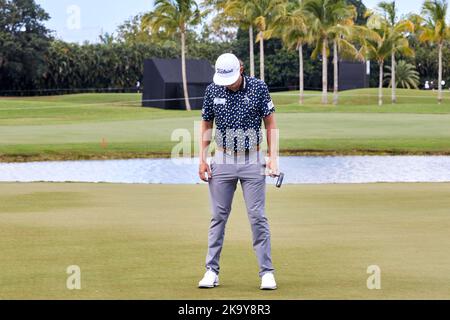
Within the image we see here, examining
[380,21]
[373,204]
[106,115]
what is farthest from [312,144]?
[380,21]

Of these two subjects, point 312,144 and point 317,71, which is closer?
point 312,144

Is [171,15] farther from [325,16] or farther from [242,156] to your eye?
[242,156]

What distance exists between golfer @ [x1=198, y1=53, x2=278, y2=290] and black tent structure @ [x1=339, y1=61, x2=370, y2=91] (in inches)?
4125

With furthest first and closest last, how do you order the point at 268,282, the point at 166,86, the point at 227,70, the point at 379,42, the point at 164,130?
the point at 379,42 < the point at 166,86 < the point at 164,130 < the point at 268,282 < the point at 227,70

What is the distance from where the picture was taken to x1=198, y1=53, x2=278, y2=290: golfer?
10.3 metres

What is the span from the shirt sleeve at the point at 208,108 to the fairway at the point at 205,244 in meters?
A: 1.61

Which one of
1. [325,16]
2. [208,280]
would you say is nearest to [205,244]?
[208,280]

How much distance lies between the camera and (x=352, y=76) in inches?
4542

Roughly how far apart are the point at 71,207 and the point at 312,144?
24.9 metres

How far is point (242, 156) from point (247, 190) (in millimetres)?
322

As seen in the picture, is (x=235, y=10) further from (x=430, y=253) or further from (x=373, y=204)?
(x=430, y=253)

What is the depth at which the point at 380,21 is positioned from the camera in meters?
95.4

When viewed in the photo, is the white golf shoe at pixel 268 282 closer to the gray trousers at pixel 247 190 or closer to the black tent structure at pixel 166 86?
the gray trousers at pixel 247 190

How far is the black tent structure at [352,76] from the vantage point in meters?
115
